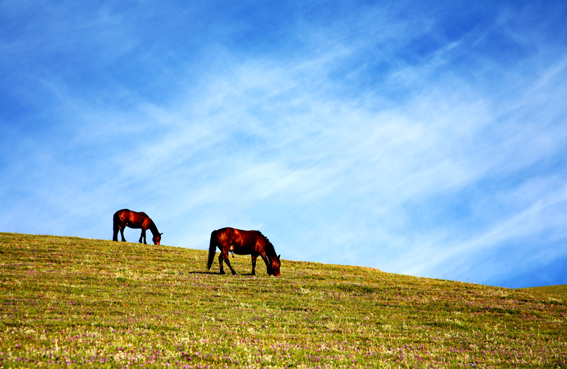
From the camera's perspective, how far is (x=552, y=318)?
802 inches

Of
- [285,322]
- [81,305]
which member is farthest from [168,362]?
[81,305]

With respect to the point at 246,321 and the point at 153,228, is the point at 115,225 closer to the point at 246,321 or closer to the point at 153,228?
the point at 153,228

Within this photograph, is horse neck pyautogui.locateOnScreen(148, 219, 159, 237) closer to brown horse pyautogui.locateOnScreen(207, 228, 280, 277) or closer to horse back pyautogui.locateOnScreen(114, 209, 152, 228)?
horse back pyautogui.locateOnScreen(114, 209, 152, 228)

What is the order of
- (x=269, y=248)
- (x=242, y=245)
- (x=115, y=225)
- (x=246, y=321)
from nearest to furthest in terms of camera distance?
(x=246, y=321), (x=242, y=245), (x=269, y=248), (x=115, y=225)

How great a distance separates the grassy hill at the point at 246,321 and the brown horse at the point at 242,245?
4.98 ft

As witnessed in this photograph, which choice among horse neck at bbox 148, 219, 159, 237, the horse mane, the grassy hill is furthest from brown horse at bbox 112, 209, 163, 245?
the horse mane

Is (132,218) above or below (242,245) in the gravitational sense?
above

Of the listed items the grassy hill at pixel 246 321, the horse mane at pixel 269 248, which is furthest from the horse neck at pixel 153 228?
the horse mane at pixel 269 248

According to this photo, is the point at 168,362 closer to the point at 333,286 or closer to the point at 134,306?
the point at 134,306

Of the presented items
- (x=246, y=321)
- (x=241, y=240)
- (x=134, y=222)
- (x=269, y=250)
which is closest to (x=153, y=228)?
(x=134, y=222)

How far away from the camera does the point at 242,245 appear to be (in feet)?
97.1

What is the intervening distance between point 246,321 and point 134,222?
36186mm

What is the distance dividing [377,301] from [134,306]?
12.9 m

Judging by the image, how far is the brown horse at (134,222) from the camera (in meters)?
45.9
